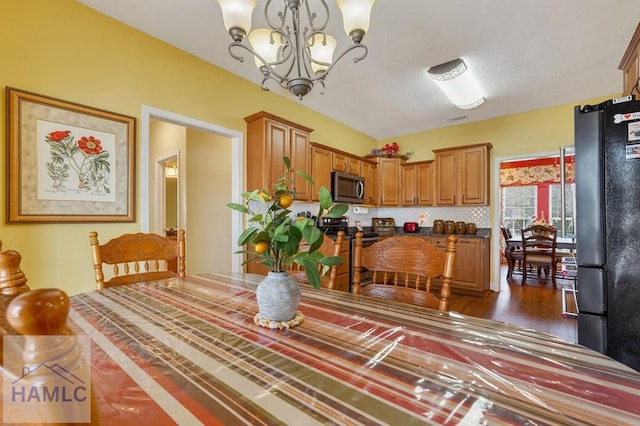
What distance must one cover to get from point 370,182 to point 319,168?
54.5 inches

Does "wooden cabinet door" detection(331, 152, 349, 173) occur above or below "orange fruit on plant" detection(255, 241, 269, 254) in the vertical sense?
above

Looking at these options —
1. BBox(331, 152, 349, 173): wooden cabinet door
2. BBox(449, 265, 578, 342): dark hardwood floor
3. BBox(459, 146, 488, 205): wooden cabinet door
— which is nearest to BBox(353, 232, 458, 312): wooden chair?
BBox(449, 265, 578, 342): dark hardwood floor

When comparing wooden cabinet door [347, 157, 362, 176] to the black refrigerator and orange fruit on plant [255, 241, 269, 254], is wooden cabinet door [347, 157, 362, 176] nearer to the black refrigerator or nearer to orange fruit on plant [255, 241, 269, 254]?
the black refrigerator

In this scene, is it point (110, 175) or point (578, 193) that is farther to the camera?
point (110, 175)

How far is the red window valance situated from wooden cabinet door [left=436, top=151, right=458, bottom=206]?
8.86ft

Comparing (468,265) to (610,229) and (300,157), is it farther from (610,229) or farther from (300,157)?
(300,157)

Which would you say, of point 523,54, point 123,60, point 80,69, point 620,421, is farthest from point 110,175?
point 523,54

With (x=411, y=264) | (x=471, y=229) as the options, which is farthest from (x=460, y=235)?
(x=411, y=264)

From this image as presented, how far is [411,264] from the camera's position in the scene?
4.08ft

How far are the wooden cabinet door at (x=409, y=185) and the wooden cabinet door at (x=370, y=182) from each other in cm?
45

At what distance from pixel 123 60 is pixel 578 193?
326 cm

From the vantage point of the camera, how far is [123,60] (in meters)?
2.15

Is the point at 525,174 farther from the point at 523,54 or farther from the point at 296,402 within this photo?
the point at 296,402

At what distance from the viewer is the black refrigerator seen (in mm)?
1429
